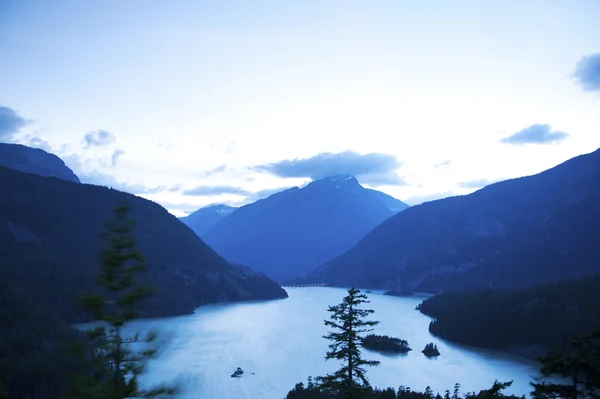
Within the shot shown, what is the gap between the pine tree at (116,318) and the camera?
12.5 m

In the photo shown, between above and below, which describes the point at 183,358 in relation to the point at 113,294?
below

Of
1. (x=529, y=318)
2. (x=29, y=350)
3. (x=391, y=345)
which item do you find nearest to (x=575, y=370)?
(x=29, y=350)

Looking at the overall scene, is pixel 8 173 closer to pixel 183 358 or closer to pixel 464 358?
pixel 183 358

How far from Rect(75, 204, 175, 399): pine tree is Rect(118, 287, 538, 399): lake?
3329 centimetres

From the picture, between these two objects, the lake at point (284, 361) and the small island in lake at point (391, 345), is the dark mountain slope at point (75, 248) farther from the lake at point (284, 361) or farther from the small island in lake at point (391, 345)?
the small island in lake at point (391, 345)

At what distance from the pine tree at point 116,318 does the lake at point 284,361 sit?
33293 millimetres

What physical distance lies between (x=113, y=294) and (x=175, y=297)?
149 m

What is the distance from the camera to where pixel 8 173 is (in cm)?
16425

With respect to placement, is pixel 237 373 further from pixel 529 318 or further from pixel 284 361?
pixel 529 318

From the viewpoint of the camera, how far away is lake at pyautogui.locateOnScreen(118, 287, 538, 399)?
6550 centimetres

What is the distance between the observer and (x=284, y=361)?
79438 millimetres

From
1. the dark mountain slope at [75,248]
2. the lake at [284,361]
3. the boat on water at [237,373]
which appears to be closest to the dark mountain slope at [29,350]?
the lake at [284,361]

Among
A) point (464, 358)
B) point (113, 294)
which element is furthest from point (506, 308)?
point (113, 294)

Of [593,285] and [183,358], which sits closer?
[183,358]
